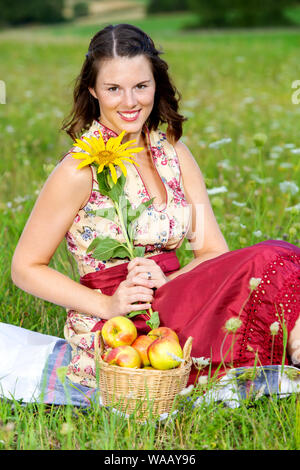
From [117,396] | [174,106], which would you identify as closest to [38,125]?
[174,106]

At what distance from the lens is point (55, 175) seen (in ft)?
6.89

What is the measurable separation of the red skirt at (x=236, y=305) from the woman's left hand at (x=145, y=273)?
36mm

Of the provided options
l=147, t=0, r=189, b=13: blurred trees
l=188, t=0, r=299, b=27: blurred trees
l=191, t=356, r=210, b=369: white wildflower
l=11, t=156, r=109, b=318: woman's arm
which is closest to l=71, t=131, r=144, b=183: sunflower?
l=11, t=156, r=109, b=318: woman's arm

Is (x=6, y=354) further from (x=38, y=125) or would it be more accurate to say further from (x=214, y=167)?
(x=38, y=125)

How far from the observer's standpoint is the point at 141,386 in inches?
69.9

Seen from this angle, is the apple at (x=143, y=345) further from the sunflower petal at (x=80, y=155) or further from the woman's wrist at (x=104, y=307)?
the sunflower petal at (x=80, y=155)

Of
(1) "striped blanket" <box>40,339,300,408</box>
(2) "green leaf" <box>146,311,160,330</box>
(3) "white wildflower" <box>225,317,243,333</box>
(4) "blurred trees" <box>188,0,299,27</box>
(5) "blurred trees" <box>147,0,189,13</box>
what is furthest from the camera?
(5) "blurred trees" <box>147,0,189,13</box>

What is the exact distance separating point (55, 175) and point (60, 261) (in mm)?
901

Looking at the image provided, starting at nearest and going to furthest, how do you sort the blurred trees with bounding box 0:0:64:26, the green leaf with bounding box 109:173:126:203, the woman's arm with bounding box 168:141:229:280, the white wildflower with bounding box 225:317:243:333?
the white wildflower with bounding box 225:317:243:333 → the green leaf with bounding box 109:173:126:203 → the woman's arm with bounding box 168:141:229:280 → the blurred trees with bounding box 0:0:64:26

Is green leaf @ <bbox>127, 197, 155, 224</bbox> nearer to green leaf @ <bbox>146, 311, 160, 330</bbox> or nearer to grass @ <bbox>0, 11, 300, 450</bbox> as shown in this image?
green leaf @ <bbox>146, 311, 160, 330</bbox>

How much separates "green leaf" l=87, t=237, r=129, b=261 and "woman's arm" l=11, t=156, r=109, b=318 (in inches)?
5.1

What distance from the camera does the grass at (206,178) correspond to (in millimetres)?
1791

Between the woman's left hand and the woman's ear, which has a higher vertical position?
the woman's ear

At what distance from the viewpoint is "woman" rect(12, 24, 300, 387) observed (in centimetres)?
193
